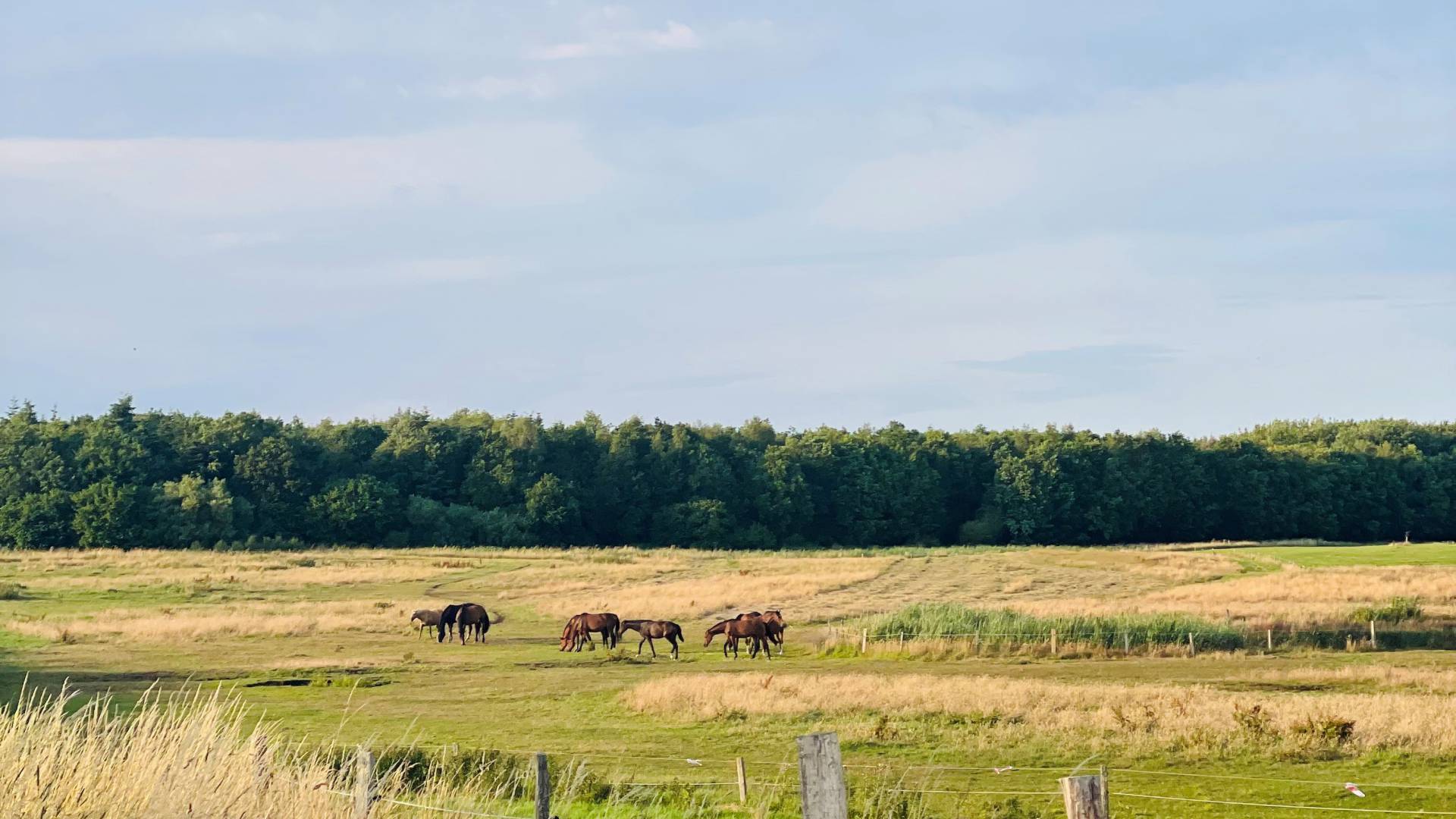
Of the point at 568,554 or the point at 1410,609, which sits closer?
the point at 1410,609

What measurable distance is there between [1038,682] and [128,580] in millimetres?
47048

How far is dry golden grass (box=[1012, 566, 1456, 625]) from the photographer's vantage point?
45.2m

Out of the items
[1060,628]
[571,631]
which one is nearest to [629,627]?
[571,631]

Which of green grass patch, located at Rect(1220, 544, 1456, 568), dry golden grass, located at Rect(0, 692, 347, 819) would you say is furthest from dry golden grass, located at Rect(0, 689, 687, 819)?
green grass patch, located at Rect(1220, 544, 1456, 568)

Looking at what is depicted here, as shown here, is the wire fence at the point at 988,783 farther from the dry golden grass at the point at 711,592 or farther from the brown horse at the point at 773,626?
the dry golden grass at the point at 711,592

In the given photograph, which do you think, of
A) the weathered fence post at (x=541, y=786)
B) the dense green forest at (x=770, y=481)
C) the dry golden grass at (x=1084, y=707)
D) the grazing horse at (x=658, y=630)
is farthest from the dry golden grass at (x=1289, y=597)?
the dense green forest at (x=770, y=481)

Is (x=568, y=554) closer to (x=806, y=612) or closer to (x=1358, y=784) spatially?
(x=806, y=612)

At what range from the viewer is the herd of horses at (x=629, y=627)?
3862 cm

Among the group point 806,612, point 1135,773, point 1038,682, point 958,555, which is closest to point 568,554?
point 958,555

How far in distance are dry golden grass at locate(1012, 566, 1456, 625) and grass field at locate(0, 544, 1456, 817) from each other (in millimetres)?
288

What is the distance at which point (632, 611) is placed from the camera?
52.5 m

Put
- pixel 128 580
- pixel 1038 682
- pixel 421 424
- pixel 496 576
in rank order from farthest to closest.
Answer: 1. pixel 421 424
2. pixel 496 576
3. pixel 128 580
4. pixel 1038 682

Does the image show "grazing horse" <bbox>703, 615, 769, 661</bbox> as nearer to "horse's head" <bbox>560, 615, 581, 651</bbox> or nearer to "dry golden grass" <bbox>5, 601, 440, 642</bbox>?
"horse's head" <bbox>560, 615, 581, 651</bbox>

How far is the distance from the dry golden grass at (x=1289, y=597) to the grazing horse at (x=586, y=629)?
46.6ft
